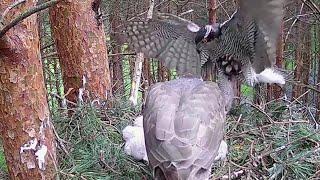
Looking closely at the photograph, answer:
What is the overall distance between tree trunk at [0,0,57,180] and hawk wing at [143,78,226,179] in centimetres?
32

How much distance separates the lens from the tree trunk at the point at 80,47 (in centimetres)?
215

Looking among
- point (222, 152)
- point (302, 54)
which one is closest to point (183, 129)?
point (222, 152)

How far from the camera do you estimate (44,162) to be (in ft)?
5.16

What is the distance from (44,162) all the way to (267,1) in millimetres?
798

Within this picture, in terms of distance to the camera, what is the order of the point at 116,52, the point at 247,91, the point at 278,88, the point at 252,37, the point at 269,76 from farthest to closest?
the point at 116,52 → the point at 247,91 → the point at 278,88 → the point at 269,76 → the point at 252,37

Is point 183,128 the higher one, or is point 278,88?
point 183,128

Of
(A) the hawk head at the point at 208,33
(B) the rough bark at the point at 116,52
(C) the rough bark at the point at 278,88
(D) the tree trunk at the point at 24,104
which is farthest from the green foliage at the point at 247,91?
(D) the tree trunk at the point at 24,104

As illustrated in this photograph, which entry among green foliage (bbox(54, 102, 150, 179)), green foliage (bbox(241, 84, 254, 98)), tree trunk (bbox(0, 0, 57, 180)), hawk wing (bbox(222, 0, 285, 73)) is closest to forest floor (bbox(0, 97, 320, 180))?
green foliage (bbox(54, 102, 150, 179))

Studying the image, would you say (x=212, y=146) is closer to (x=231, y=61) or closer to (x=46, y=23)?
(x=231, y=61)

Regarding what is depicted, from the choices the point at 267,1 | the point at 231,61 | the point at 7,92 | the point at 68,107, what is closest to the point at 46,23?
the point at 68,107

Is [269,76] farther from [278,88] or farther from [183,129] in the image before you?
[278,88]

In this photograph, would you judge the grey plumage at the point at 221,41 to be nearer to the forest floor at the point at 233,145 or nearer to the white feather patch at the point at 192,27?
the white feather patch at the point at 192,27

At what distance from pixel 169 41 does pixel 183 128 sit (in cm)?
68

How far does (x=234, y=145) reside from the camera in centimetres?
189
